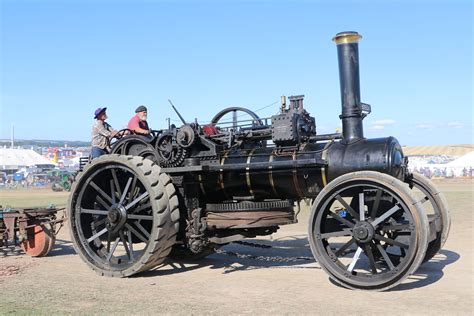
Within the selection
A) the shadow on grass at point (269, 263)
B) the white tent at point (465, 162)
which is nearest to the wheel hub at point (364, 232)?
the shadow on grass at point (269, 263)

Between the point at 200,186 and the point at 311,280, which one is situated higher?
the point at 200,186

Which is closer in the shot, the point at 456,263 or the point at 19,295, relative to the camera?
the point at 19,295

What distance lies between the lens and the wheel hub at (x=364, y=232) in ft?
21.9

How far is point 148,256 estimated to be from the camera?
25.7 feet

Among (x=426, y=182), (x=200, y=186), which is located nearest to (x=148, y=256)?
(x=200, y=186)

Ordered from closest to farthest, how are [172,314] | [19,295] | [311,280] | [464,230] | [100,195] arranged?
[172,314] → [19,295] → [311,280] → [100,195] → [464,230]

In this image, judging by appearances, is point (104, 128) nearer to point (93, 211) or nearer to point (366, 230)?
point (93, 211)

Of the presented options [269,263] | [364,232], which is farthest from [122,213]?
[364,232]

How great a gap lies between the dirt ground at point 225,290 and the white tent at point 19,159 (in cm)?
8989

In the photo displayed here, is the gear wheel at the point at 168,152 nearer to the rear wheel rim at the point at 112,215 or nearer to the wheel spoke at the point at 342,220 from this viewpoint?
the rear wheel rim at the point at 112,215

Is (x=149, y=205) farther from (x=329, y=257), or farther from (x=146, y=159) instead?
(x=329, y=257)

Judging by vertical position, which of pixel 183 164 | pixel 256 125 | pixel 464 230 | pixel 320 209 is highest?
pixel 256 125

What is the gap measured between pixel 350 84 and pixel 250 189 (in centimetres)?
213

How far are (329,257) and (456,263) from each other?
9.61 feet
